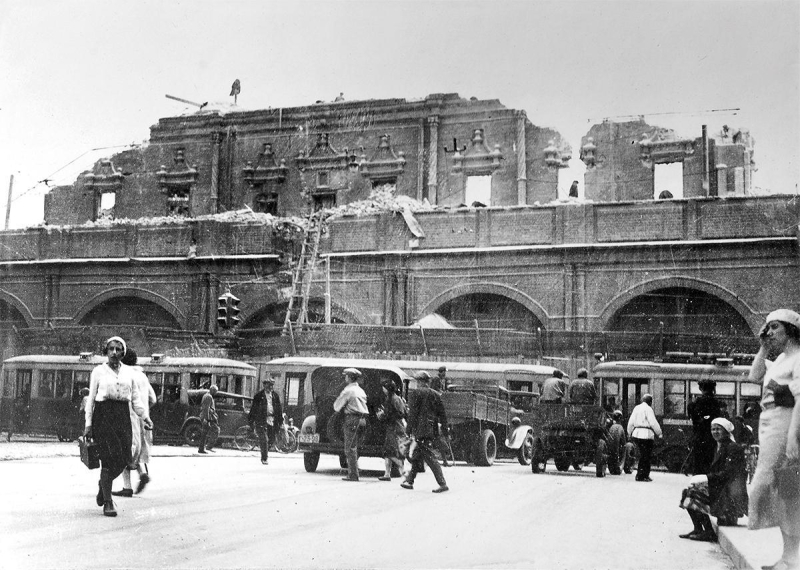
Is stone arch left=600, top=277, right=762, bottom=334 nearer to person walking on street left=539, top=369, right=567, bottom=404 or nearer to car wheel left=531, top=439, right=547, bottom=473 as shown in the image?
person walking on street left=539, top=369, right=567, bottom=404

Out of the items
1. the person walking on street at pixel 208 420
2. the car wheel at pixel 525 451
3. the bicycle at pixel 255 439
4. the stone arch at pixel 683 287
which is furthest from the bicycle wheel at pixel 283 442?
the stone arch at pixel 683 287

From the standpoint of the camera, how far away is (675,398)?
16.4 meters

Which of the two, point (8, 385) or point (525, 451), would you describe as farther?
point (8, 385)

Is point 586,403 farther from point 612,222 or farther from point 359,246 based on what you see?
point 359,246

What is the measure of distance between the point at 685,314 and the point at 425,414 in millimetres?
12518

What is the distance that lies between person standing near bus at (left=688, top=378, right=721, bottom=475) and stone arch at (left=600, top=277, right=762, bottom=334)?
9.85m

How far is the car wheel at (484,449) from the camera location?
598 inches

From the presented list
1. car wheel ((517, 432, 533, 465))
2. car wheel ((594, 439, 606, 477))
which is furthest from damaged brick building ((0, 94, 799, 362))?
car wheel ((594, 439, 606, 477))

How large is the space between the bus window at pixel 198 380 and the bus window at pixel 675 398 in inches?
343

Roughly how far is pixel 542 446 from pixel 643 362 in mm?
4270

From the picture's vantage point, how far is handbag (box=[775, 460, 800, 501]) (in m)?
5.61

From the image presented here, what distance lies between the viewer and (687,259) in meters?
21.9

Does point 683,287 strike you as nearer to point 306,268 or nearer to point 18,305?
point 306,268

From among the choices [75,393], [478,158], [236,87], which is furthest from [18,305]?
[478,158]
